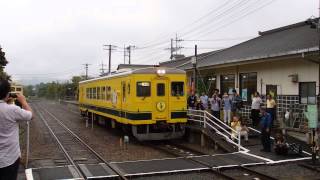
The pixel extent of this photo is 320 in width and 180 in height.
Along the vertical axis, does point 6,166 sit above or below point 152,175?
above

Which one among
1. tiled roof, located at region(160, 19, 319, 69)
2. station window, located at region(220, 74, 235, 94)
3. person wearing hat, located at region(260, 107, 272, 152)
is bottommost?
person wearing hat, located at region(260, 107, 272, 152)

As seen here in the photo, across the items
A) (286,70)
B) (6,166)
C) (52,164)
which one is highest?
(286,70)

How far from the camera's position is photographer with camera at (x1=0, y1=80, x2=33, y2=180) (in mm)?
5105

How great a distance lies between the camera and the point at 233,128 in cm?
1575

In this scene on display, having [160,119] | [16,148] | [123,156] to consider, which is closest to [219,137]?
[160,119]

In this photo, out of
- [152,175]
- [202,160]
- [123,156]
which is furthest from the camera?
[123,156]

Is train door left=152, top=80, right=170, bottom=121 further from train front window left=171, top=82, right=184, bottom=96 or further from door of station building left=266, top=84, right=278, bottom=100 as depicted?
door of station building left=266, top=84, right=278, bottom=100

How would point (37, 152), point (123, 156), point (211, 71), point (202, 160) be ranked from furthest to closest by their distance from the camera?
point (211, 71)
point (37, 152)
point (123, 156)
point (202, 160)

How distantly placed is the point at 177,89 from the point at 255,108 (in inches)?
125

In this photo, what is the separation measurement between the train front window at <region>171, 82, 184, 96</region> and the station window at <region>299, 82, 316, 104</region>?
454 cm

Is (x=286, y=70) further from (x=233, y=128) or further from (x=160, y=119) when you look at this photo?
(x=160, y=119)

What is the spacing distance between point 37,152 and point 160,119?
4.72 meters

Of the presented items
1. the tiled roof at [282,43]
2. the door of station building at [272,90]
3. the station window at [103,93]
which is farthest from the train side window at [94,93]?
the door of station building at [272,90]

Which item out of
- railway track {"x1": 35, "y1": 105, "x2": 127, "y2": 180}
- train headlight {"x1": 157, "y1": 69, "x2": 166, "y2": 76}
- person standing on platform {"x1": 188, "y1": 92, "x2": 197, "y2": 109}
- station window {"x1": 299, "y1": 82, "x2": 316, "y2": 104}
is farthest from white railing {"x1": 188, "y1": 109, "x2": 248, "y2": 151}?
railway track {"x1": 35, "y1": 105, "x2": 127, "y2": 180}
